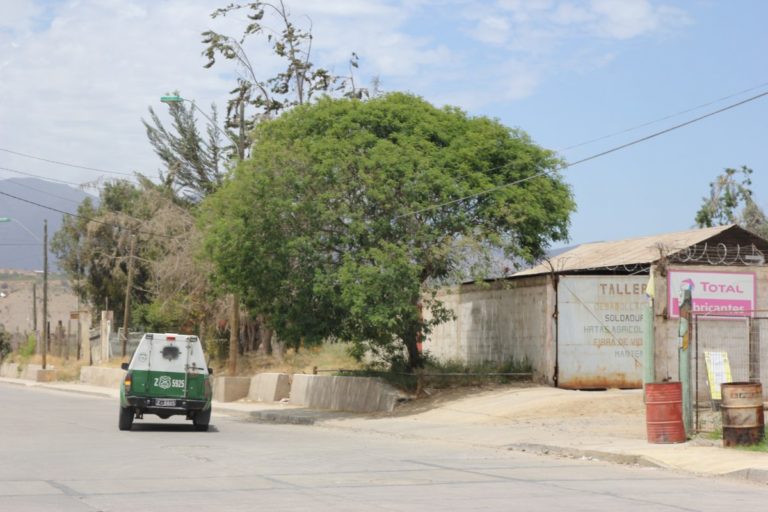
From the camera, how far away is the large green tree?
25.8m

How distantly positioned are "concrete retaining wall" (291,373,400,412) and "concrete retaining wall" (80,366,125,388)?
1876cm

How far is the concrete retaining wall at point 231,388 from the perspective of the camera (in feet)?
117

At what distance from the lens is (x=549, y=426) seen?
69.7 feet

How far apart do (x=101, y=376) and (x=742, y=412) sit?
4137cm

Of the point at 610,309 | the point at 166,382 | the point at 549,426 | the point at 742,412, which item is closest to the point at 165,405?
the point at 166,382

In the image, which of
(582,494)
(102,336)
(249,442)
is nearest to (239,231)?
(249,442)

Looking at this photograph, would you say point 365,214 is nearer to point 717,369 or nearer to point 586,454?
point 717,369

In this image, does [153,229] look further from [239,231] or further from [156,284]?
[239,231]

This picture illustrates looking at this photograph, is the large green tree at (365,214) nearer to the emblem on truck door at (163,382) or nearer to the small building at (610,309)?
the small building at (610,309)

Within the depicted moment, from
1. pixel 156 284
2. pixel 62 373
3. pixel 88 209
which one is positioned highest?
pixel 88 209

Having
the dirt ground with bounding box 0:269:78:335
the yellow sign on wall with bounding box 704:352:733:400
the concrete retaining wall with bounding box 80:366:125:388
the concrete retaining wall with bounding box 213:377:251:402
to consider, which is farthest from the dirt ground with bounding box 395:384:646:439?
the dirt ground with bounding box 0:269:78:335

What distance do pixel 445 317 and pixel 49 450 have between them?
1178 cm

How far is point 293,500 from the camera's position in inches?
461

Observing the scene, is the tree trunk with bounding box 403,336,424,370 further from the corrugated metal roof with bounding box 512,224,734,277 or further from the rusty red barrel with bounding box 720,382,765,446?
the rusty red barrel with bounding box 720,382,765,446
